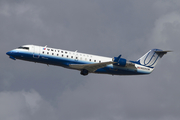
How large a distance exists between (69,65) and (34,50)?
6910 mm

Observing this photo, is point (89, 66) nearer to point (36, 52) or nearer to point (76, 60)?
point (76, 60)

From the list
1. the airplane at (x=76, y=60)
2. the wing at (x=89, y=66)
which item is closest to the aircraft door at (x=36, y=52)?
the airplane at (x=76, y=60)

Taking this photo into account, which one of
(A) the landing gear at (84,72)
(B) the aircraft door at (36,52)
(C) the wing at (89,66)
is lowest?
(A) the landing gear at (84,72)

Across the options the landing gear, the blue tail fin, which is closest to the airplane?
the landing gear

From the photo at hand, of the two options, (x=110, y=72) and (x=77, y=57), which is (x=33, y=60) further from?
(x=110, y=72)

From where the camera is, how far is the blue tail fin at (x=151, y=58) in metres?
60.4

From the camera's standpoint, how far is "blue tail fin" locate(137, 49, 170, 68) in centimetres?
6038

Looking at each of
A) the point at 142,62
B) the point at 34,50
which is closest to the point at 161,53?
the point at 142,62

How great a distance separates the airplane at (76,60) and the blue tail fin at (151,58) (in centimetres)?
169

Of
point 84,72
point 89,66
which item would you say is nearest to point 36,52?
point 84,72

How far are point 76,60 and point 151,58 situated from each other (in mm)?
16567

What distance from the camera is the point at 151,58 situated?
200 feet

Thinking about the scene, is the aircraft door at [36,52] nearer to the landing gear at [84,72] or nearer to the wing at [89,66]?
the wing at [89,66]

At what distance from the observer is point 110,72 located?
189 ft
